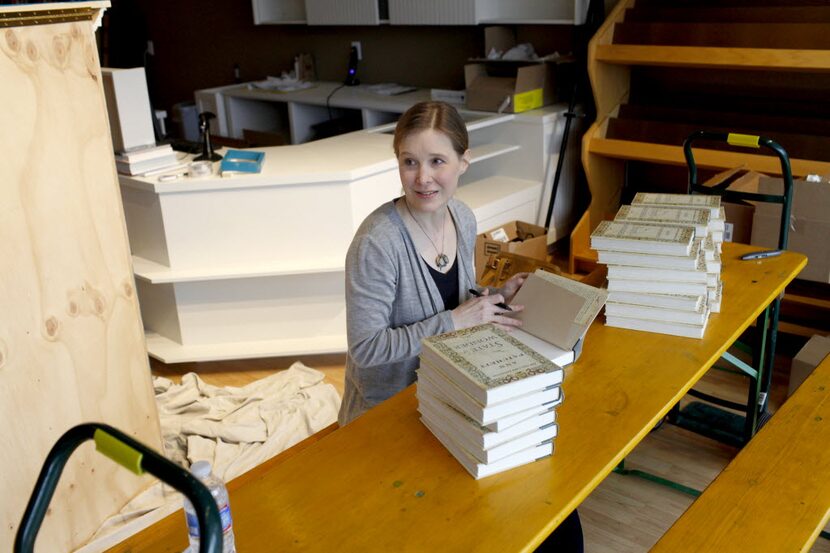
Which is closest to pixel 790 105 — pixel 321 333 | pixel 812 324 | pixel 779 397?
pixel 812 324

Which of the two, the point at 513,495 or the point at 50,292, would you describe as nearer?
the point at 513,495

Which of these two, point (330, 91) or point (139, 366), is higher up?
point (330, 91)

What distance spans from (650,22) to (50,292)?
9.91 ft

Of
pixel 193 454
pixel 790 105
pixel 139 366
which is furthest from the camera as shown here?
pixel 790 105

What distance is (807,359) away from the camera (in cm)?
288

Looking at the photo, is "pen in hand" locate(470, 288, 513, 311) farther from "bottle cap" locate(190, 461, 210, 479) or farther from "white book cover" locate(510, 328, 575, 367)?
"bottle cap" locate(190, 461, 210, 479)

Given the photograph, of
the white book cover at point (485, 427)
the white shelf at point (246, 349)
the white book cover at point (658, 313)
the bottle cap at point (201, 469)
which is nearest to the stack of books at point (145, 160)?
the white shelf at point (246, 349)

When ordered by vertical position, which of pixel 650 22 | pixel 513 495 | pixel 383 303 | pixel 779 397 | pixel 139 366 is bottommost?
pixel 779 397

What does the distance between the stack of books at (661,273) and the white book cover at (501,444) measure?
2.05 ft

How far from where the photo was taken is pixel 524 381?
131 centimetres

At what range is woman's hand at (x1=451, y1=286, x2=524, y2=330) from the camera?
179 centimetres

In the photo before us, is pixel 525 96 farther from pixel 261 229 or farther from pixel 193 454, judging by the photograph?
pixel 193 454

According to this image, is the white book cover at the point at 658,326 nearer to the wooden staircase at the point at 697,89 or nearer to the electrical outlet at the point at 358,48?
the wooden staircase at the point at 697,89

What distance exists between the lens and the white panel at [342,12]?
16.9 ft
